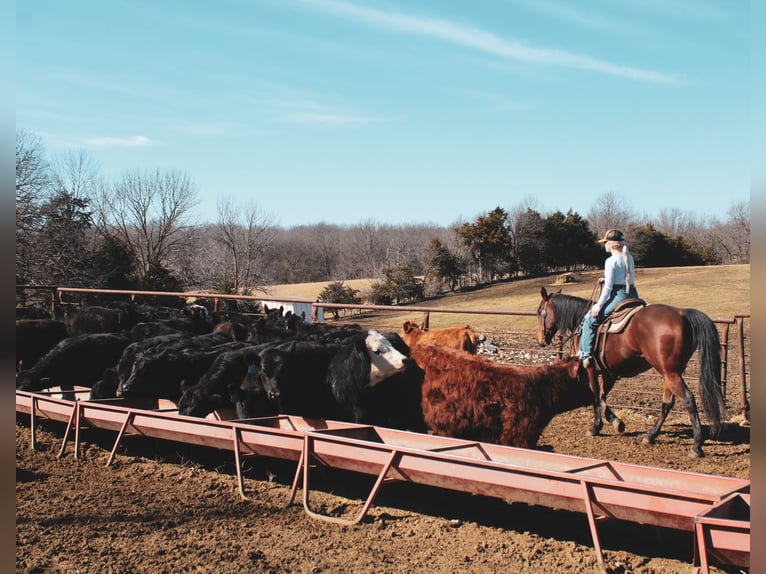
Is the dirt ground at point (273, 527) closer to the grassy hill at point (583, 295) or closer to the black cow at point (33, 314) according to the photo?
the black cow at point (33, 314)

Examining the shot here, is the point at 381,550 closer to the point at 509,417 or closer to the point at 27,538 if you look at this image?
the point at 509,417

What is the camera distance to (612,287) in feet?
29.5

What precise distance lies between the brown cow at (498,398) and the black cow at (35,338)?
8110 mm

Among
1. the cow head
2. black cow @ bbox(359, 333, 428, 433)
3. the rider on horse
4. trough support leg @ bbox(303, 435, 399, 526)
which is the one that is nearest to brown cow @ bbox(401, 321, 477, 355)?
the rider on horse

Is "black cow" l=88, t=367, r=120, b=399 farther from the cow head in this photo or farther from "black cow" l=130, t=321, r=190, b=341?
the cow head

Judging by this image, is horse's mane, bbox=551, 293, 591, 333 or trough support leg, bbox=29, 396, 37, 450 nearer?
trough support leg, bbox=29, 396, 37, 450

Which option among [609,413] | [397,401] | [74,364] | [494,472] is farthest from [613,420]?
[74,364]

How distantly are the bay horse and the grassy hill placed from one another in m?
15.8

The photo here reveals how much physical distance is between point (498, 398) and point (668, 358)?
2807mm

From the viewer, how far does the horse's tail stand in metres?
7.84

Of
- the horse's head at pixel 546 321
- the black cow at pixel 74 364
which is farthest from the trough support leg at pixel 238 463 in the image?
the horse's head at pixel 546 321

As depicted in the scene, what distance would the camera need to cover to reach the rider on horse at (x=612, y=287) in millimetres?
8891

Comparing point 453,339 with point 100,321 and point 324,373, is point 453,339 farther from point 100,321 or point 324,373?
point 100,321

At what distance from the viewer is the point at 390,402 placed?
776cm
